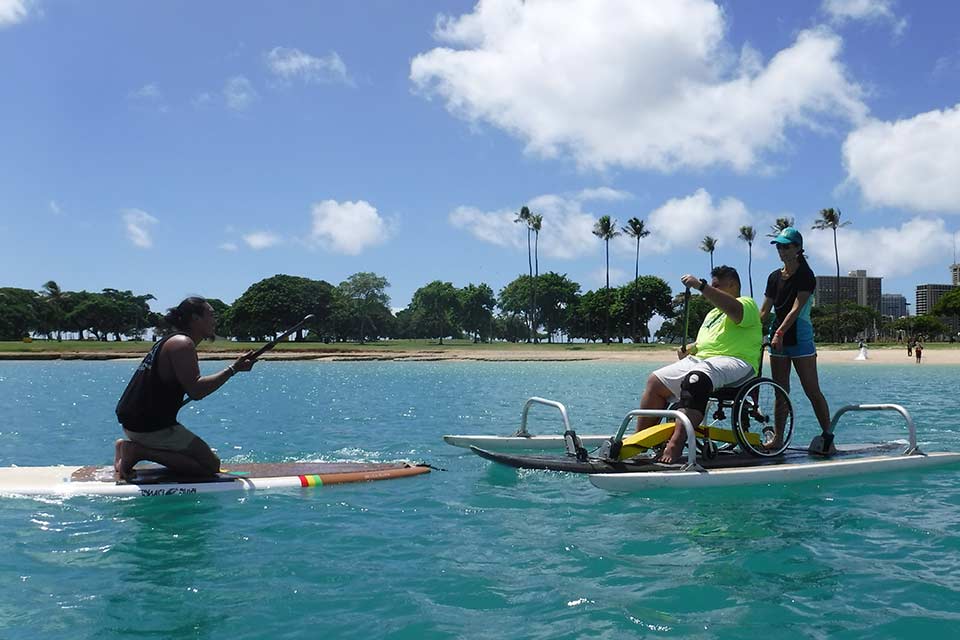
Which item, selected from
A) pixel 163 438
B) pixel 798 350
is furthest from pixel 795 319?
pixel 163 438

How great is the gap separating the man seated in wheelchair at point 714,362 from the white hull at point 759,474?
1.79 feet

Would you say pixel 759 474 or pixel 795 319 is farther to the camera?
pixel 795 319

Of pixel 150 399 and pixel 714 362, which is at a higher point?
pixel 714 362

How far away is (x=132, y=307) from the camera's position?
438 feet

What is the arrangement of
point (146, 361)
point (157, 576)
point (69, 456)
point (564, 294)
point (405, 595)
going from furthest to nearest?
point (564, 294) < point (69, 456) < point (146, 361) < point (157, 576) < point (405, 595)

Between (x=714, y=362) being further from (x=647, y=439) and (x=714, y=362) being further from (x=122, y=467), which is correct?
(x=122, y=467)

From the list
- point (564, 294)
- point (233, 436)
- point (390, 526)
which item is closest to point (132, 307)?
point (564, 294)

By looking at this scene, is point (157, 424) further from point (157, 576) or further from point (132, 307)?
point (132, 307)

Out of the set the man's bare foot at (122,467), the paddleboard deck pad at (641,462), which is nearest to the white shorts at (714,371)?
the paddleboard deck pad at (641,462)

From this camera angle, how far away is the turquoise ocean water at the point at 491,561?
4.46 meters

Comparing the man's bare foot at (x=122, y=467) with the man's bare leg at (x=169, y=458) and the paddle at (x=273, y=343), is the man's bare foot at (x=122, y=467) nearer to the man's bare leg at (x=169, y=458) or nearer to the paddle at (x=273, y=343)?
the man's bare leg at (x=169, y=458)

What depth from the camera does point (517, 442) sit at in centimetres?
1134

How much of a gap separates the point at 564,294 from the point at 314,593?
11940cm

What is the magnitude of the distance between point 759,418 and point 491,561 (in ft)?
14.0
